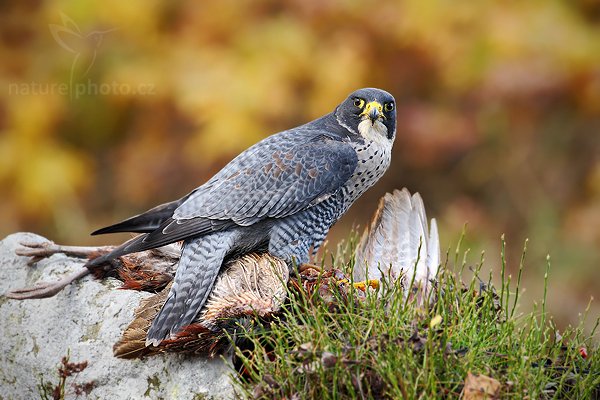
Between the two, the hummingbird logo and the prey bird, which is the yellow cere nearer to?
the prey bird

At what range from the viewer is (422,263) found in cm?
368

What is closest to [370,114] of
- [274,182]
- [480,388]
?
[274,182]

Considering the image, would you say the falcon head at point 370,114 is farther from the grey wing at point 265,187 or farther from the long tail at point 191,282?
the long tail at point 191,282

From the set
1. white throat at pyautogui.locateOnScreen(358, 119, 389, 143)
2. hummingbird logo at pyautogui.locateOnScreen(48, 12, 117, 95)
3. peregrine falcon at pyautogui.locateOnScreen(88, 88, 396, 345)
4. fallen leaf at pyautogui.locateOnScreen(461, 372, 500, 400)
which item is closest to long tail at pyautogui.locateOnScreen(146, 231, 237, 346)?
peregrine falcon at pyautogui.locateOnScreen(88, 88, 396, 345)

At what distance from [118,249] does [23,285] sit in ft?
2.26

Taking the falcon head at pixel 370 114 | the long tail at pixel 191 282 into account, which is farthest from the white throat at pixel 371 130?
the long tail at pixel 191 282

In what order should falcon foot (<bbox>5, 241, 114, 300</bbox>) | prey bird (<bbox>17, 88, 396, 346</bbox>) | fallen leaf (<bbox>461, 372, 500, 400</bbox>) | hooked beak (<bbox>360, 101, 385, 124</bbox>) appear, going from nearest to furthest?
fallen leaf (<bbox>461, 372, 500, 400</bbox>)
prey bird (<bbox>17, 88, 396, 346</bbox>)
falcon foot (<bbox>5, 241, 114, 300</bbox>)
hooked beak (<bbox>360, 101, 385, 124</bbox>)

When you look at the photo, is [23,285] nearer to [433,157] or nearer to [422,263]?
[422,263]

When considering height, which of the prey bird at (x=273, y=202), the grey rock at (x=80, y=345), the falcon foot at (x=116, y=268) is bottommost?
the grey rock at (x=80, y=345)

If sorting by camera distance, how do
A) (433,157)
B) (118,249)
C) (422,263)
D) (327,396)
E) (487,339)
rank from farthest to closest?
1. (433,157)
2. (422,263)
3. (118,249)
4. (487,339)
5. (327,396)

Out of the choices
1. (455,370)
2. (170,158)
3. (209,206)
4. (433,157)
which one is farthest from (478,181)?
(455,370)

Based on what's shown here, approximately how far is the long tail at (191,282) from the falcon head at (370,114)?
2.87 ft

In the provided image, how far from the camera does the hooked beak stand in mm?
3805

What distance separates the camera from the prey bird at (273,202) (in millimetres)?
3396
